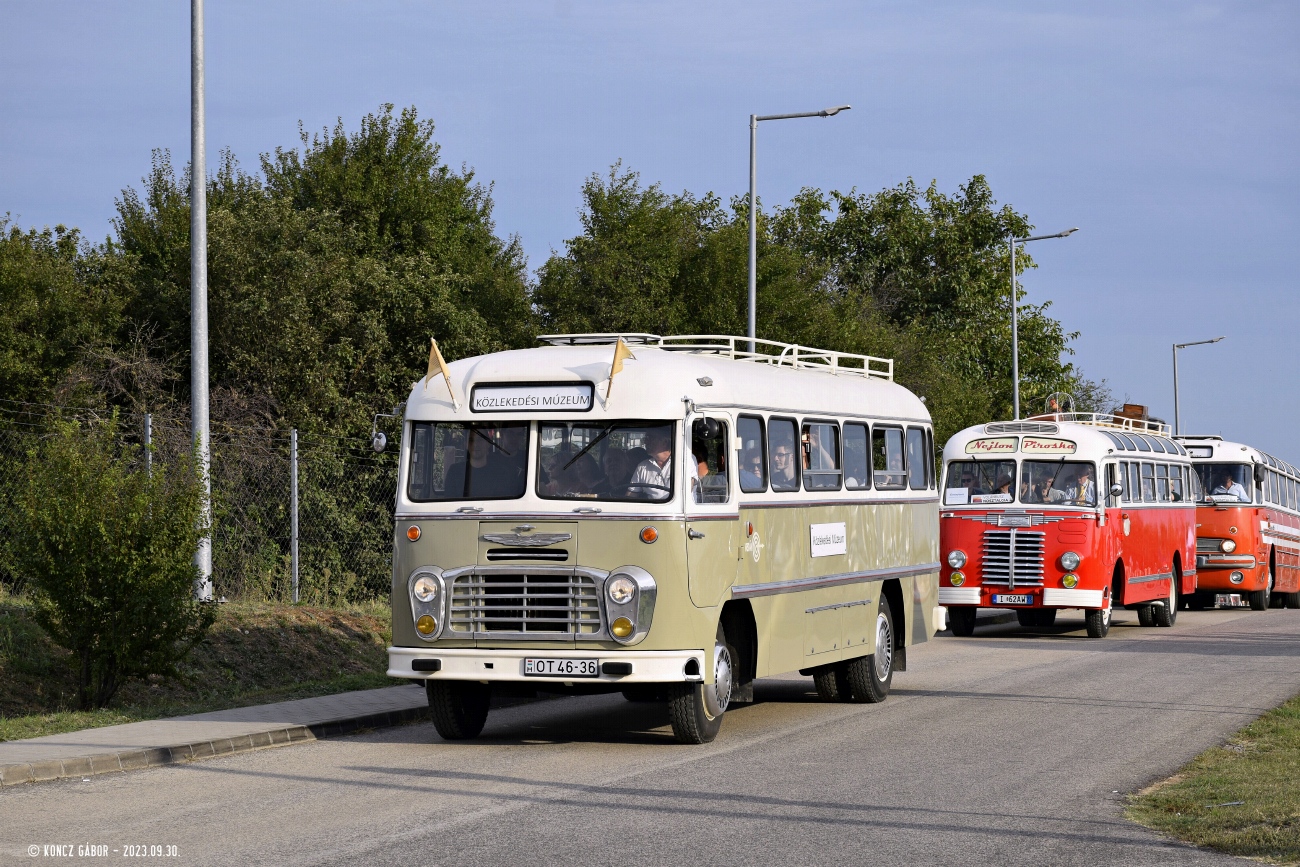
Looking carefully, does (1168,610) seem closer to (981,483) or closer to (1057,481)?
(1057,481)

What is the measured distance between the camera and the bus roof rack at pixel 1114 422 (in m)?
27.3

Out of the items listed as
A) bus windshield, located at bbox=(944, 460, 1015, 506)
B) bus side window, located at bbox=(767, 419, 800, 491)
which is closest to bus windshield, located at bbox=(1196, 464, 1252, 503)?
bus windshield, located at bbox=(944, 460, 1015, 506)

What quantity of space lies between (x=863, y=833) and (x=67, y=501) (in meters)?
7.69

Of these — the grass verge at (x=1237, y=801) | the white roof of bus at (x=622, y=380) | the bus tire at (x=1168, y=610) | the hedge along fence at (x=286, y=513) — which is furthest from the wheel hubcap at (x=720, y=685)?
the bus tire at (x=1168, y=610)

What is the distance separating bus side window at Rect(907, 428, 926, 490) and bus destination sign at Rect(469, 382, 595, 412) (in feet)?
19.3

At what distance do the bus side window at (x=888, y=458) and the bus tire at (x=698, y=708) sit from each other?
14.0ft

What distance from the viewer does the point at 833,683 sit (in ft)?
52.8

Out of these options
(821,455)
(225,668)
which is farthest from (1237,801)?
(225,668)

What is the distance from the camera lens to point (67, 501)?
45.1 ft

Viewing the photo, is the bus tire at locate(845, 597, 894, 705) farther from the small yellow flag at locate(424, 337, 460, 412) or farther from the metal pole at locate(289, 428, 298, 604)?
the metal pole at locate(289, 428, 298, 604)

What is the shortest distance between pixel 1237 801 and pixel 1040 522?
588 inches

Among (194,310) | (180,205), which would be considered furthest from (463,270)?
(194,310)

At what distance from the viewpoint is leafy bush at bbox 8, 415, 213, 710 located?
13.8 m

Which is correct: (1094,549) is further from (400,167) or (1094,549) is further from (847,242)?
(847,242)
